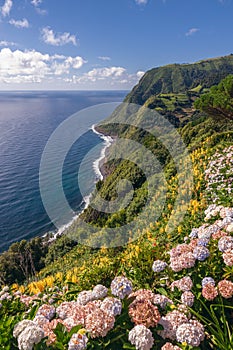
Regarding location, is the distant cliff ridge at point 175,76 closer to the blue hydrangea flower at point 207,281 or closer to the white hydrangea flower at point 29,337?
the blue hydrangea flower at point 207,281

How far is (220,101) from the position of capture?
583 inches

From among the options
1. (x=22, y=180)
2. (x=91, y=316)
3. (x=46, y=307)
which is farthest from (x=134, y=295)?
(x=22, y=180)

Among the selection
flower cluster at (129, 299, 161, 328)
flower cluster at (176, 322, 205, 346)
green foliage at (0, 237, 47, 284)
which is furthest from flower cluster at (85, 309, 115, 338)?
green foliage at (0, 237, 47, 284)

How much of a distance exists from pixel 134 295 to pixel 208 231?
4.23ft

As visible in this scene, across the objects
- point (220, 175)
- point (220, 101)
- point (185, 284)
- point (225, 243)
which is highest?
point (220, 101)

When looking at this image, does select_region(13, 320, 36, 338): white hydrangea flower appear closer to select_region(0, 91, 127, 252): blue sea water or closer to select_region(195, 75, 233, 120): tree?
select_region(195, 75, 233, 120): tree

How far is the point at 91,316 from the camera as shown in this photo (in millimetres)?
1979

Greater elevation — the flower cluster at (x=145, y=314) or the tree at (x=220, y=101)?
the tree at (x=220, y=101)

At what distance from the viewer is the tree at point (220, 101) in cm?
1487

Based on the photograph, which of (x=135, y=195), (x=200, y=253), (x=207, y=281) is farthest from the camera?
(x=135, y=195)

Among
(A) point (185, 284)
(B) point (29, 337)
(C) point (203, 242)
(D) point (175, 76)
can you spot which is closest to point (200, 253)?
(C) point (203, 242)

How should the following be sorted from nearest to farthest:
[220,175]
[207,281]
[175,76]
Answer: [207,281] < [220,175] < [175,76]

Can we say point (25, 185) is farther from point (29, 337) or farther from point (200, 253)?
point (29, 337)

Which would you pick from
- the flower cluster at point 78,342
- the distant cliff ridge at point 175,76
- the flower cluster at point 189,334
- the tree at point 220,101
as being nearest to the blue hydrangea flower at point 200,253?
the flower cluster at point 189,334
